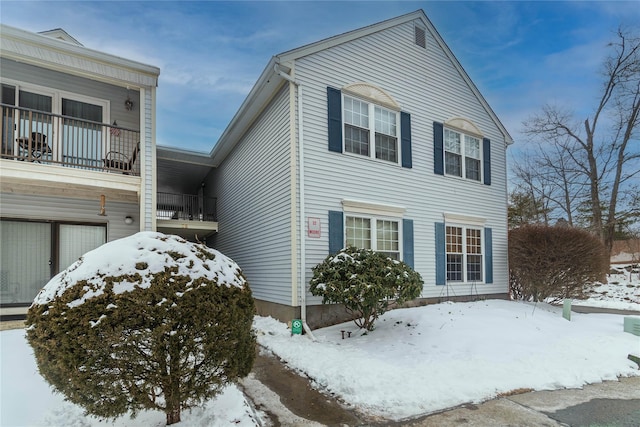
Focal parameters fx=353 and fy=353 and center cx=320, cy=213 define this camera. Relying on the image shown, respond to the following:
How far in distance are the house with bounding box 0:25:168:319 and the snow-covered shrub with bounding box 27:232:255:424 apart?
520 cm

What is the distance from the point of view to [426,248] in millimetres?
9945

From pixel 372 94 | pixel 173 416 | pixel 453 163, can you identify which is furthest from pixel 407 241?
pixel 173 416

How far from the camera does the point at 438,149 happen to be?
10539mm

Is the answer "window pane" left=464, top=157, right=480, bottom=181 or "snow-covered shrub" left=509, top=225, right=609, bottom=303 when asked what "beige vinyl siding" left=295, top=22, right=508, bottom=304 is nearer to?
"window pane" left=464, top=157, right=480, bottom=181

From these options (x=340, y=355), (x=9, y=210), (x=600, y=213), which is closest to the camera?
(x=340, y=355)

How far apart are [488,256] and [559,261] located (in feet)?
6.37

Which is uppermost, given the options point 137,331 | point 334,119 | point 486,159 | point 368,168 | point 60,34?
point 60,34

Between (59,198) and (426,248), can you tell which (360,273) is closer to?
(426,248)

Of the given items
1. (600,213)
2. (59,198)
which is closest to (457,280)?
(59,198)

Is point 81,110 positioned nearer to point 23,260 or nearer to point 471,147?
point 23,260

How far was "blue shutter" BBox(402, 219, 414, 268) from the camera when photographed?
369 inches

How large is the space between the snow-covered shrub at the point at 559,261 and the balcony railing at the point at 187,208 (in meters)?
11.3

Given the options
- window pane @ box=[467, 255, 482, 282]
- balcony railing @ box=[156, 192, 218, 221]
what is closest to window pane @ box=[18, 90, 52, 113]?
balcony railing @ box=[156, 192, 218, 221]

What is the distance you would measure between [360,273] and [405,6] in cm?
852
